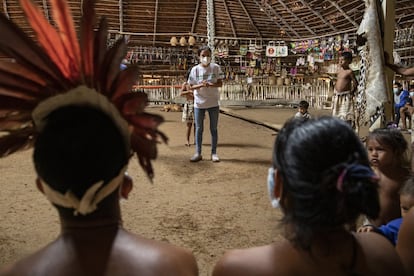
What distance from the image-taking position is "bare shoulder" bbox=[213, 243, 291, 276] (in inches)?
44.1

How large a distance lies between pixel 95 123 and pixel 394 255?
959mm

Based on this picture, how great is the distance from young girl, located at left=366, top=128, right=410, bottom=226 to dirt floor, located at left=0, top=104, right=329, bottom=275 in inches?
27.9

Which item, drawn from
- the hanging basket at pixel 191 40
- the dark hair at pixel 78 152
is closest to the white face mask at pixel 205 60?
the dark hair at pixel 78 152

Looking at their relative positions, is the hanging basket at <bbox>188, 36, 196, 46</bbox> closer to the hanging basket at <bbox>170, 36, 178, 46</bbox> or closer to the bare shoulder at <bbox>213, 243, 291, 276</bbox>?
the hanging basket at <bbox>170, 36, 178, 46</bbox>

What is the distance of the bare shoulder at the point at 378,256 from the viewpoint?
114cm

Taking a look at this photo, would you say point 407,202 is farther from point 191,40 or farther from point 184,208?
point 191,40

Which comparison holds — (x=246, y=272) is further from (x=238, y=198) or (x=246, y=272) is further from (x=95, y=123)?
(x=238, y=198)

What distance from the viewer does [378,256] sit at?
3.84ft

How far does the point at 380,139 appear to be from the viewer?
2457 millimetres

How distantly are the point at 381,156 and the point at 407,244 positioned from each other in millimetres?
1112

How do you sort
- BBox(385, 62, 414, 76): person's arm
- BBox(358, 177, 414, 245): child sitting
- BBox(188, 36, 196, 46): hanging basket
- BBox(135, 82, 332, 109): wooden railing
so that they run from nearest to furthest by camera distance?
BBox(358, 177, 414, 245): child sitting < BBox(385, 62, 414, 76): person's arm < BBox(135, 82, 332, 109): wooden railing < BBox(188, 36, 196, 46): hanging basket

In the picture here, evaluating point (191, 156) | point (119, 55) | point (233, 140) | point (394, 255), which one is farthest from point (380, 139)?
point (233, 140)

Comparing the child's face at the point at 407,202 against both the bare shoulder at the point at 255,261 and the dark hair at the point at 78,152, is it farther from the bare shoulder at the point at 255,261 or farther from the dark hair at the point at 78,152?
the dark hair at the point at 78,152

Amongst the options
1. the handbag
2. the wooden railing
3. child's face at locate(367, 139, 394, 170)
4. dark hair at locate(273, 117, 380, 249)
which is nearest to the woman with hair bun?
dark hair at locate(273, 117, 380, 249)
